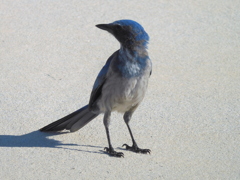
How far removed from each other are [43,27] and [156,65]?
210cm

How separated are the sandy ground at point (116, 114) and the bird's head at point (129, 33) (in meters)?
1.14

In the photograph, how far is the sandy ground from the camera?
4.84 meters

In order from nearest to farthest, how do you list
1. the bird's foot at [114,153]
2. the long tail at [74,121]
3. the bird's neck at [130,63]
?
the bird's neck at [130,63] < the bird's foot at [114,153] < the long tail at [74,121]

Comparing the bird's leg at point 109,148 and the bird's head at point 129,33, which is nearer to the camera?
the bird's head at point 129,33

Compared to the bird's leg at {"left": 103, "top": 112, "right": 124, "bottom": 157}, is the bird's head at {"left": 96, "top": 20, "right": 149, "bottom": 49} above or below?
above

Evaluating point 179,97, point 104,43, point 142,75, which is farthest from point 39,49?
point 142,75

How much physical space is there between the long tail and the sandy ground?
0.11m

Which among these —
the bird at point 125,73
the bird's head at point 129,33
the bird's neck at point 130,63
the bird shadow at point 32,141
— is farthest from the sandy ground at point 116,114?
the bird's head at point 129,33

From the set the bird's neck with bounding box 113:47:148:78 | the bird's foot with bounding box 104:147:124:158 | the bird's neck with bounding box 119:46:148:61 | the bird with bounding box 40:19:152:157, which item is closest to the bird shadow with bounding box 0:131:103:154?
the bird's foot with bounding box 104:147:124:158

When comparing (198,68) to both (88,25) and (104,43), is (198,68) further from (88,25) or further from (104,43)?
(88,25)

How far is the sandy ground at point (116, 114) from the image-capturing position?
15.9 ft

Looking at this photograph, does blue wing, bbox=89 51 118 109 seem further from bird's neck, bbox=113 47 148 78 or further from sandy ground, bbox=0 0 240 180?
sandy ground, bbox=0 0 240 180

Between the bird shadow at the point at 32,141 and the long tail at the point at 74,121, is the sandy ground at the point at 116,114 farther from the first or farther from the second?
the long tail at the point at 74,121

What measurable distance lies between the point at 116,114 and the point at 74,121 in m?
0.79
